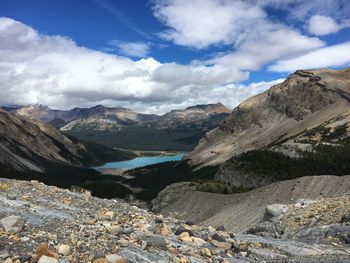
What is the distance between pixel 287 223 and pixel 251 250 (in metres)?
16.0

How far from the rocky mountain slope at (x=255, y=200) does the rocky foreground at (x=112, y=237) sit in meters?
32.2

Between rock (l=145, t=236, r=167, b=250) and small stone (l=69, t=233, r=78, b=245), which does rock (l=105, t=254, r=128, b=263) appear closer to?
small stone (l=69, t=233, r=78, b=245)

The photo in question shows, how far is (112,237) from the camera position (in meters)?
17.1

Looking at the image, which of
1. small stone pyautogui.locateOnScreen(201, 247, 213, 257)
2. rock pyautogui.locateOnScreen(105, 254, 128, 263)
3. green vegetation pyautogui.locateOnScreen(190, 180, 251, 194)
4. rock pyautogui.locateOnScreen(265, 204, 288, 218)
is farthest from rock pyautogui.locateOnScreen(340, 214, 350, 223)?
green vegetation pyautogui.locateOnScreen(190, 180, 251, 194)

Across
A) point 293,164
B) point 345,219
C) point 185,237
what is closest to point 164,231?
point 185,237

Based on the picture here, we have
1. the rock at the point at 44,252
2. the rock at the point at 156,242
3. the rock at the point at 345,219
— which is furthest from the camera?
the rock at the point at 345,219

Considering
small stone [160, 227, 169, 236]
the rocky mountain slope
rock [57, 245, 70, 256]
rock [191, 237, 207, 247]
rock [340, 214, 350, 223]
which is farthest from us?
the rocky mountain slope

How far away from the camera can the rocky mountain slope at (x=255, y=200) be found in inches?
2557

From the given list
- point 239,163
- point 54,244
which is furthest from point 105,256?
point 239,163

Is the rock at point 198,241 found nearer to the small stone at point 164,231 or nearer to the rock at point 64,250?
the small stone at point 164,231

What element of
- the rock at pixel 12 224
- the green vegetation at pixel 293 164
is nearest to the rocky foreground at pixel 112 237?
the rock at pixel 12 224

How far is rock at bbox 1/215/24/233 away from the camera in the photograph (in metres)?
16.3

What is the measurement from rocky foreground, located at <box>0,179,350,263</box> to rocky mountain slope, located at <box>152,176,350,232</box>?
32199 millimetres

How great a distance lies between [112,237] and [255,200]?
6062 cm
